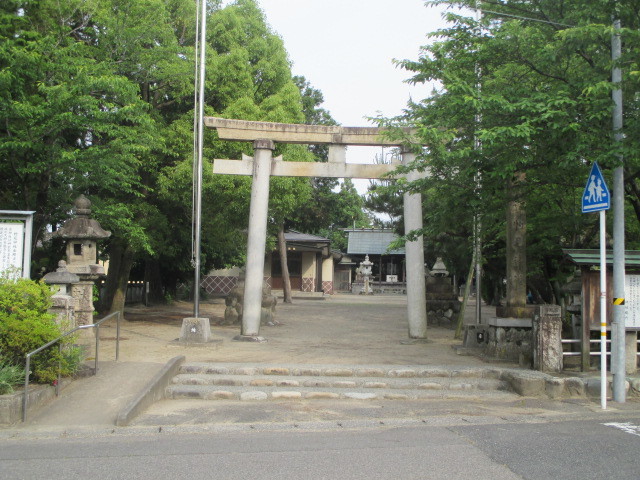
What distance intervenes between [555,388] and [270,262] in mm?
32886

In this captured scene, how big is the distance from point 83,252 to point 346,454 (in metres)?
8.48

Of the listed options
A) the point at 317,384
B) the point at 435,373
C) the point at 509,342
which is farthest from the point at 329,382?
the point at 509,342

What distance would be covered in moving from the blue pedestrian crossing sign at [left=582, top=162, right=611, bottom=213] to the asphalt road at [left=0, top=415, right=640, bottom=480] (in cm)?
299

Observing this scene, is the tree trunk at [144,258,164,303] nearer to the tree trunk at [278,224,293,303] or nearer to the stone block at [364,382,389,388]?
the tree trunk at [278,224,293,303]

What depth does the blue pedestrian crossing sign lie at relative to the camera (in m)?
8.20

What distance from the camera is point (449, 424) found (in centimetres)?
748

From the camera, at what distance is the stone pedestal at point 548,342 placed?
969 cm

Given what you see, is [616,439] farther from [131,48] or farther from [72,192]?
[131,48]

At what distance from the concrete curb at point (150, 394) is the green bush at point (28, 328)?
1.27 m

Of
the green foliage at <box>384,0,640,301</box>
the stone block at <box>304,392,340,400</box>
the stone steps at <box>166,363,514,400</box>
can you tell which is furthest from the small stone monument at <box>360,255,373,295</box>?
the stone block at <box>304,392,340,400</box>

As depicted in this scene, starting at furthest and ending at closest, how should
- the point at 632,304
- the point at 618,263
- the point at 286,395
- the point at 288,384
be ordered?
A: 1. the point at 632,304
2. the point at 288,384
3. the point at 286,395
4. the point at 618,263

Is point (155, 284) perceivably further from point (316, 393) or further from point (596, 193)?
point (596, 193)

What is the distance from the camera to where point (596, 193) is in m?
8.40

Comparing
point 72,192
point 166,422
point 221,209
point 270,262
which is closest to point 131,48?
point 72,192
